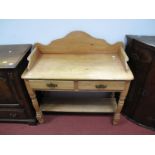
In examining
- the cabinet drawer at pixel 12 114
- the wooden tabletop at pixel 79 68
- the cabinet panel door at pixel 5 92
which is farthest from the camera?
the cabinet drawer at pixel 12 114

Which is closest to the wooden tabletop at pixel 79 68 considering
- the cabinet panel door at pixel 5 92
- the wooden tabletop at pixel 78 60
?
the wooden tabletop at pixel 78 60

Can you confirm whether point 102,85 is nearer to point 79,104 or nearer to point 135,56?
point 135,56

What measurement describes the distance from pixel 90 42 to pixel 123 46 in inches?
12.6

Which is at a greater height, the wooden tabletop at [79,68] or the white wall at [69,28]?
the white wall at [69,28]

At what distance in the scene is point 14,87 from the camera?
4.67ft

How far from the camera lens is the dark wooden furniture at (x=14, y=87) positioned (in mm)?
1328

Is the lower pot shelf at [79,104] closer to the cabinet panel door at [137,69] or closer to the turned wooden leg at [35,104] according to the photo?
the turned wooden leg at [35,104]

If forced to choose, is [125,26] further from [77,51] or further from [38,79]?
[38,79]

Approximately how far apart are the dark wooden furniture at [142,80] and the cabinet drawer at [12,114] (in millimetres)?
1155

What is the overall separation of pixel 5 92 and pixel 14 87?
13cm

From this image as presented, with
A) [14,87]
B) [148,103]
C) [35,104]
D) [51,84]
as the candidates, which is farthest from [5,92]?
[148,103]

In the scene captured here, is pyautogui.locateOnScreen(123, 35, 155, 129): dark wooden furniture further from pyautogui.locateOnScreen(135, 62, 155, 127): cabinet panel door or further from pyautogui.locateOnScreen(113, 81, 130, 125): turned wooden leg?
pyautogui.locateOnScreen(113, 81, 130, 125): turned wooden leg

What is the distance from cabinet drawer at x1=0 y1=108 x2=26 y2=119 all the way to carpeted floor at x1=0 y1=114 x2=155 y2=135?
0.12 m
